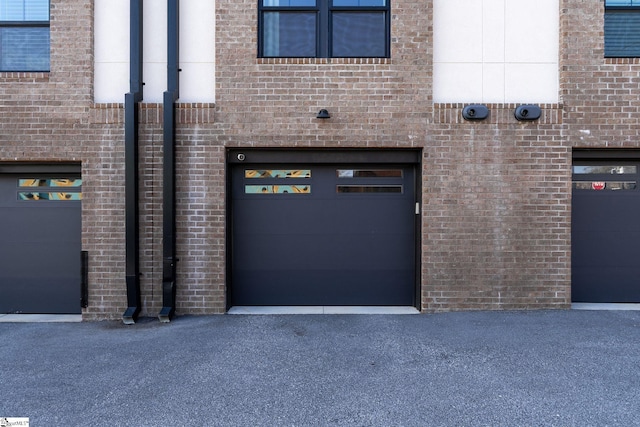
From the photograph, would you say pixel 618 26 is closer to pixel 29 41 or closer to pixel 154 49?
pixel 154 49

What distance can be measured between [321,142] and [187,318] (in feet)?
11.3

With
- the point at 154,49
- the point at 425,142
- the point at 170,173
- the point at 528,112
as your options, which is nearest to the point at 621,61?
the point at 528,112

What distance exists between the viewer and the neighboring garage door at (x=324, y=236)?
6.56 metres

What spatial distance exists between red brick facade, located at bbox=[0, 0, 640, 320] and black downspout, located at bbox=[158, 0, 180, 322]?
0.15 m

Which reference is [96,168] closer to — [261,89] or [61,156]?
[61,156]

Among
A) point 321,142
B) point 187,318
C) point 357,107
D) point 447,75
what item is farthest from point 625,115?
point 187,318

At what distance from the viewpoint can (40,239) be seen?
21.0ft

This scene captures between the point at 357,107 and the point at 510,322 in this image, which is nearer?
the point at 510,322

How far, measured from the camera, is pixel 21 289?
640 cm

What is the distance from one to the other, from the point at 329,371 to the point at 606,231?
5.47 meters

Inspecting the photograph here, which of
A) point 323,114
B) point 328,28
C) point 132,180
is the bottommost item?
point 132,180

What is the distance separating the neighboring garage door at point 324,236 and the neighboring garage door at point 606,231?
2808mm

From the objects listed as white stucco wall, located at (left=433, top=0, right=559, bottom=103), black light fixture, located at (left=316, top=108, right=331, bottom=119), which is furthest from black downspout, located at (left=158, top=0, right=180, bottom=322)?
white stucco wall, located at (left=433, top=0, right=559, bottom=103)

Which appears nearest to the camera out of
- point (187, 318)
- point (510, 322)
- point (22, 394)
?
point (22, 394)
